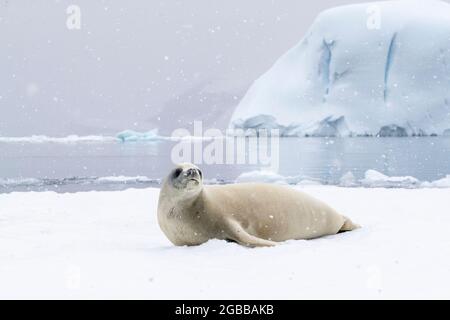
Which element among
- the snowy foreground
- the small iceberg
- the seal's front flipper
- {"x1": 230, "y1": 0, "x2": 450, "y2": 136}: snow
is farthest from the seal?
the small iceberg

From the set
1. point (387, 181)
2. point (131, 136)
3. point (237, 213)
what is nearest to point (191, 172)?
point (237, 213)

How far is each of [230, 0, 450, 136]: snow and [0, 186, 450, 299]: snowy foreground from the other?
44129 millimetres

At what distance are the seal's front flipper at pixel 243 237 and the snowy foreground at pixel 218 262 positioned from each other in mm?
92

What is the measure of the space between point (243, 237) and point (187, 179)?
539 millimetres

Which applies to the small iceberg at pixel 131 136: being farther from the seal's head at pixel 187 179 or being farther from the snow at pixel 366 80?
the seal's head at pixel 187 179

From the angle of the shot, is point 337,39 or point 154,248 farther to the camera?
point 337,39

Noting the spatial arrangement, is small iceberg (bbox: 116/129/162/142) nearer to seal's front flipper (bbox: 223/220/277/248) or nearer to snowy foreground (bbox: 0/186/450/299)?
snowy foreground (bbox: 0/186/450/299)

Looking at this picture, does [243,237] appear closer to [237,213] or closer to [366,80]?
[237,213]

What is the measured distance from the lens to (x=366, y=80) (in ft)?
160

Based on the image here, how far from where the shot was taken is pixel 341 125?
4881 centimetres

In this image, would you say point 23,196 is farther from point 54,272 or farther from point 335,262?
point 335,262
